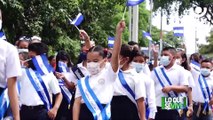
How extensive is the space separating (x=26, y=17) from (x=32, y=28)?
379 millimetres

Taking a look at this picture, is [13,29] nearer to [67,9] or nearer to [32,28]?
[32,28]

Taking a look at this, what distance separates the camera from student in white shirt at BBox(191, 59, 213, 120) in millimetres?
9719

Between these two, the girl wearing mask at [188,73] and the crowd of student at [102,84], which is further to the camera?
the girl wearing mask at [188,73]

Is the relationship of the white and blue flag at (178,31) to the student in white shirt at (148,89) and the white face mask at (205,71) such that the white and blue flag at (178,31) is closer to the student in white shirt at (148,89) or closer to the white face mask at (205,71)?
the white face mask at (205,71)

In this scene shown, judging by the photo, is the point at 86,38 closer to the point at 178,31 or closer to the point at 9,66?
the point at 9,66

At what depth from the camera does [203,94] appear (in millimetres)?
9820

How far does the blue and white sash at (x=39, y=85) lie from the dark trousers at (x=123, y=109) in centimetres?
101

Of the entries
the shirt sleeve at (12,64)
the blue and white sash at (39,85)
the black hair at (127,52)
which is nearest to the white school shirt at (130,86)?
→ the black hair at (127,52)

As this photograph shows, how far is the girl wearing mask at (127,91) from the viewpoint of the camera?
20.9ft

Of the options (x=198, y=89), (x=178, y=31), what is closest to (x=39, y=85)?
(x=198, y=89)

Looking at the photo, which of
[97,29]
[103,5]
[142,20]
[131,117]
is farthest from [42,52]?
[142,20]

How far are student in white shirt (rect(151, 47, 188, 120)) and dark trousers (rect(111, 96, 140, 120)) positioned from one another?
1605mm

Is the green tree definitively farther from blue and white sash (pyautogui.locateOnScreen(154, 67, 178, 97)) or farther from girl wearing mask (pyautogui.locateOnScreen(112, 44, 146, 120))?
girl wearing mask (pyautogui.locateOnScreen(112, 44, 146, 120))

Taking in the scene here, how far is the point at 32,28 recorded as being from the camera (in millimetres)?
14703
